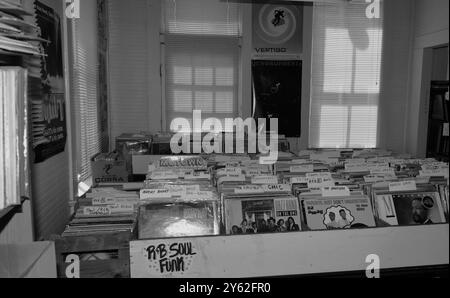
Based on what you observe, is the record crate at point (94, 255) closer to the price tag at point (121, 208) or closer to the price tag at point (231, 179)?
the price tag at point (121, 208)

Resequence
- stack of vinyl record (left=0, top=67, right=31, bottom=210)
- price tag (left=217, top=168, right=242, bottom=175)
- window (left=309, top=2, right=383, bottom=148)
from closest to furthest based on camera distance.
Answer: stack of vinyl record (left=0, top=67, right=31, bottom=210) → price tag (left=217, top=168, right=242, bottom=175) → window (left=309, top=2, right=383, bottom=148)

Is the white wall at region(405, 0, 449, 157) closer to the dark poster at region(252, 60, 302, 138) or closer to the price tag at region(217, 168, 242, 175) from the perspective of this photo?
the dark poster at region(252, 60, 302, 138)

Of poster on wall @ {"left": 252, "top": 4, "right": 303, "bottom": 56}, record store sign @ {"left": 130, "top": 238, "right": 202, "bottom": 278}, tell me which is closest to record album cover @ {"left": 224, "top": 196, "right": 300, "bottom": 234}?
record store sign @ {"left": 130, "top": 238, "right": 202, "bottom": 278}

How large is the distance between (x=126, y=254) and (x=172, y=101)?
10.4 ft

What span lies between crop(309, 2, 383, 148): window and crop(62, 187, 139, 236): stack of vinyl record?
3346mm

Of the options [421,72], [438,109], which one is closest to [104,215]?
[438,109]

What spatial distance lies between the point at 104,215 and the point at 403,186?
1235 millimetres

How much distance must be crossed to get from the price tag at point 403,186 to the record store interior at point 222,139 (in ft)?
0.04

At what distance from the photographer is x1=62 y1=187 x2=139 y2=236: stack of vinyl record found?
129 cm

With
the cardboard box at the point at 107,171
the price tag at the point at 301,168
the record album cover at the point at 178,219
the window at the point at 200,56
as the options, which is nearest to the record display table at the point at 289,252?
the record album cover at the point at 178,219

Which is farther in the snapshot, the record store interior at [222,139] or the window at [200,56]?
the window at [200,56]

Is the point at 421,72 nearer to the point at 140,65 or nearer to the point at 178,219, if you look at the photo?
the point at 140,65

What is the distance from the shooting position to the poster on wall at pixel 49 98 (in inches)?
74.0

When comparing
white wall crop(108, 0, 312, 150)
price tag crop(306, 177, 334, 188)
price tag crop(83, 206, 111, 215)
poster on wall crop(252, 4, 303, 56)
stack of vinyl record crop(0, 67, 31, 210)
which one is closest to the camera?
stack of vinyl record crop(0, 67, 31, 210)
